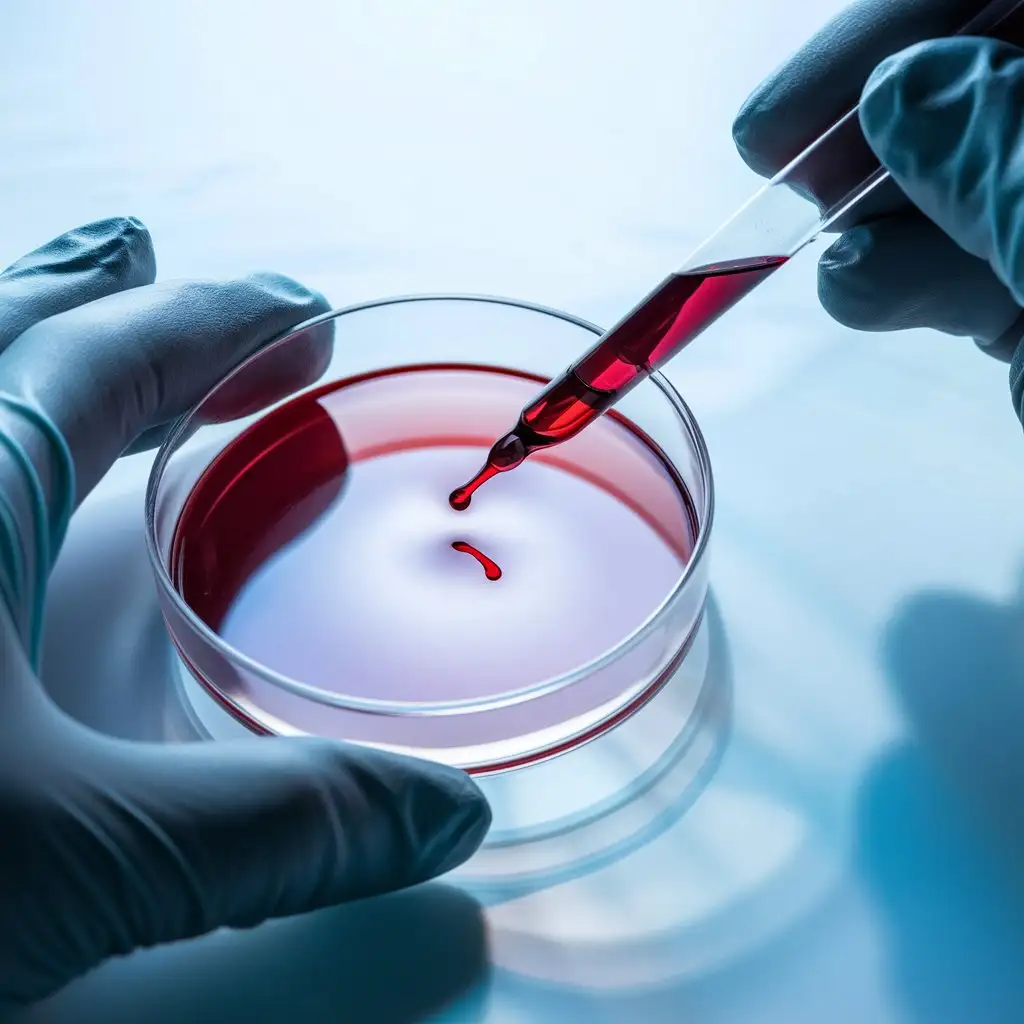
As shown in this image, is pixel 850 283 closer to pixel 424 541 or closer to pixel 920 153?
pixel 920 153

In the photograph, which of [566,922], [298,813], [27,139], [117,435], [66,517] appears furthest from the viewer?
[27,139]

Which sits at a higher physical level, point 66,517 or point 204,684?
point 66,517

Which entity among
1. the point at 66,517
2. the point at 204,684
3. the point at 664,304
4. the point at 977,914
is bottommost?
the point at 977,914

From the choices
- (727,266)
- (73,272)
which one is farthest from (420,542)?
(73,272)

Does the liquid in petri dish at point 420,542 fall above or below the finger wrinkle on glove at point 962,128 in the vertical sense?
below

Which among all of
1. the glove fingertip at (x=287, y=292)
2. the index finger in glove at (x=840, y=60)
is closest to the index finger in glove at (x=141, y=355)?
the glove fingertip at (x=287, y=292)

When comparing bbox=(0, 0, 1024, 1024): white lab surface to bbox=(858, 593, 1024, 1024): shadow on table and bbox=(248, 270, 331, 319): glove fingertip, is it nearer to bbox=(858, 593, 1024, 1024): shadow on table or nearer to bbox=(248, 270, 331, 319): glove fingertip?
bbox=(858, 593, 1024, 1024): shadow on table

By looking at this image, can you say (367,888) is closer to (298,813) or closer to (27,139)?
(298,813)

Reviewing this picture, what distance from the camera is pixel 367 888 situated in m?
1.10

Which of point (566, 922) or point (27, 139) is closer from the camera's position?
point (566, 922)

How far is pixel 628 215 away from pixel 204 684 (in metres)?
1.26

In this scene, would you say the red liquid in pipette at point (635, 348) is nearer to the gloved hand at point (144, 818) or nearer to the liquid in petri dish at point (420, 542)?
the liquid in petri dish at point (420, 542)

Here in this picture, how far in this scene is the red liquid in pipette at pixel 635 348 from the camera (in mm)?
1291

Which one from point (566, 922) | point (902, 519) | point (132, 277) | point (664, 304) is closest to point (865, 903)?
point (566, 922)
